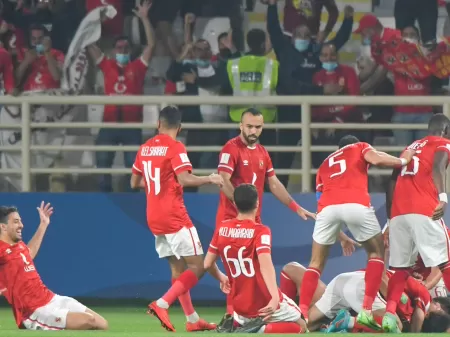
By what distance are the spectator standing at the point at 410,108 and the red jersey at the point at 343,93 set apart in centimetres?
50

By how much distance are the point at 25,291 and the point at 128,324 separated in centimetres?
154

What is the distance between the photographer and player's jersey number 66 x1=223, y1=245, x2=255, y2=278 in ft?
35.5

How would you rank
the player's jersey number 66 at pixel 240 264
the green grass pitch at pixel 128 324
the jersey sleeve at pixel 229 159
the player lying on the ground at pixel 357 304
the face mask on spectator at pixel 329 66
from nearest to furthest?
the player's jersey number 66 at pixel 240 264 < the green grass pitch at pixel 128 324 < the player lying on the ground at pixel 357 304 < the jersey sleeve at pixel 229 159 < the face mask on spectator at pixel 329 66

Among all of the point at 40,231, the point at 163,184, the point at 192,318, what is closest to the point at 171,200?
the point at 163,184

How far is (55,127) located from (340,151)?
4666mm

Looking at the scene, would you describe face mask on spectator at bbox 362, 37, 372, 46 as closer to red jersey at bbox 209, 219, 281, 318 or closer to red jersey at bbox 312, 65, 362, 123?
red jersey at bbox 312, 65, 362, 123

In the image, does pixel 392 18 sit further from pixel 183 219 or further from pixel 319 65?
pixel 183 219

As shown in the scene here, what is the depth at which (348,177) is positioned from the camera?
11961 millimetres

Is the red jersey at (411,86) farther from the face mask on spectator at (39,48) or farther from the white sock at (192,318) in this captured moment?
the white sock at (192,318)

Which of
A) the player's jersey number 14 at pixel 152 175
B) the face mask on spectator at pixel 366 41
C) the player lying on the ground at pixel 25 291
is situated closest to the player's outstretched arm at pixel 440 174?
the player's jersey number 14 at pixel 152 175

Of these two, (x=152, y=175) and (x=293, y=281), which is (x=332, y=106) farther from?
(x=152, y=175)

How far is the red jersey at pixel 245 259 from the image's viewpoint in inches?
424

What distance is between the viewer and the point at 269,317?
10992mm

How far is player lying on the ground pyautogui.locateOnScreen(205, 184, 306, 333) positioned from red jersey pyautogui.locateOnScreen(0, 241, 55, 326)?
206 cm
